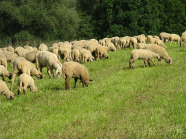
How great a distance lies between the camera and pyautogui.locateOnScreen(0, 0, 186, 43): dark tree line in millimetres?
33344

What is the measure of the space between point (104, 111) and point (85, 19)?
42.9 metres

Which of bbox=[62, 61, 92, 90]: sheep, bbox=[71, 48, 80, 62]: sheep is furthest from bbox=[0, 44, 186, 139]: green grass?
bbox=[71, 48, 80, 62]: sheep

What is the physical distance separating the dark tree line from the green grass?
22.8m

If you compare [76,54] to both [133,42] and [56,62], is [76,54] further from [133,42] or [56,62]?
[133,42]

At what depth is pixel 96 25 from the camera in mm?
45938

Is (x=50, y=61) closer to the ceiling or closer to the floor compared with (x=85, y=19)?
closer to the floor

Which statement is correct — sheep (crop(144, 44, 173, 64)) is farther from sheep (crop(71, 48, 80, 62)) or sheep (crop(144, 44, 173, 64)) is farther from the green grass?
sheep (crop(71, 48, 80, 62))

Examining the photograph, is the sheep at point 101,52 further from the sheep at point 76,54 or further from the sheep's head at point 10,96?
the sheep's head at point 10,96

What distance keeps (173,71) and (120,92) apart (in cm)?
496

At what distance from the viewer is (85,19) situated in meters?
49.8

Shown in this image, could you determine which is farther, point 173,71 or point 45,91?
point 173,71

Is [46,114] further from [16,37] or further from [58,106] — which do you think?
[16,37]

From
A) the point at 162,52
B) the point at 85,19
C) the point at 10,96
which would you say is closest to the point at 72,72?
Answer: the point at 10,96

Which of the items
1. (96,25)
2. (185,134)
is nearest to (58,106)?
(185,134)
